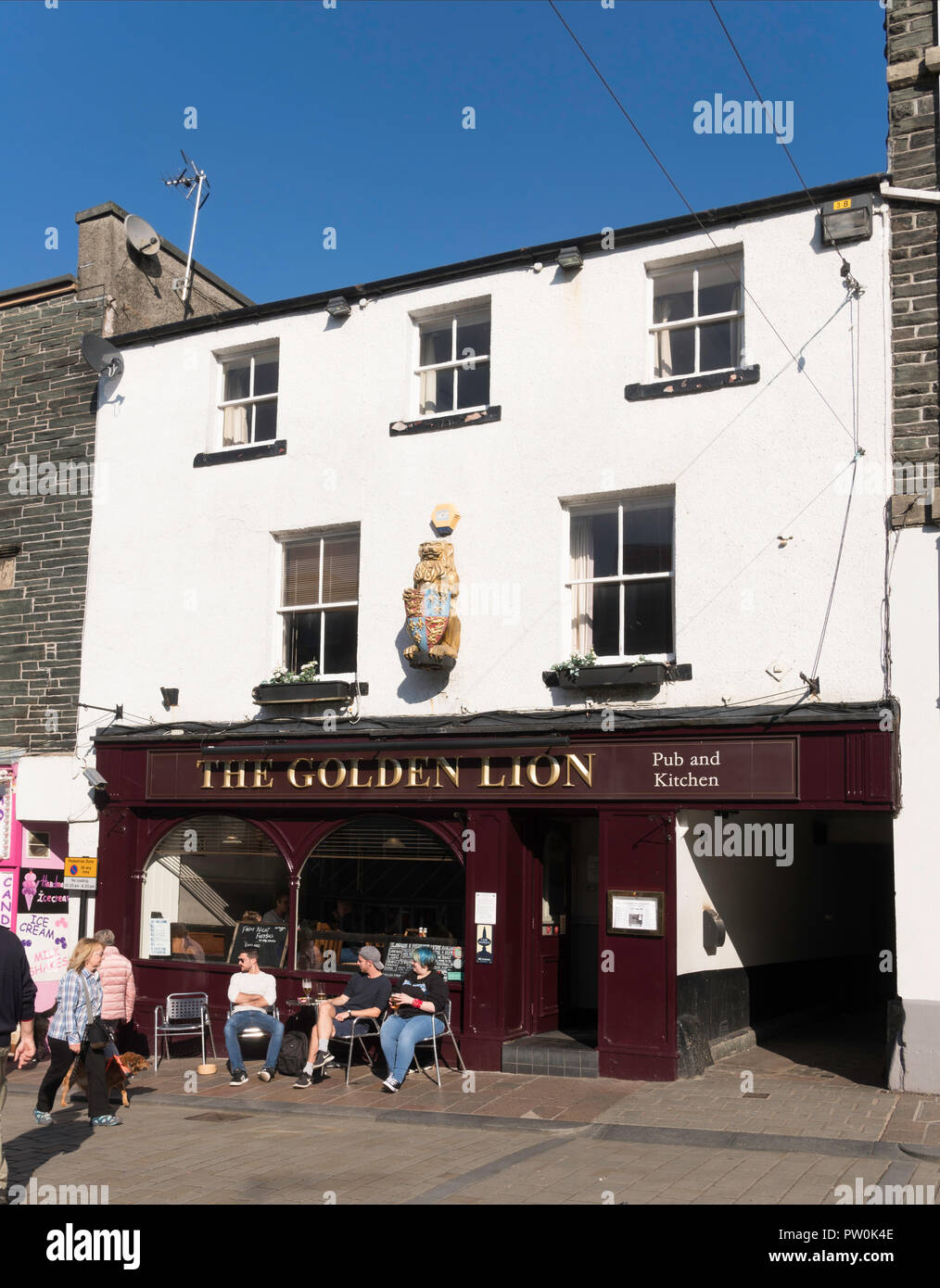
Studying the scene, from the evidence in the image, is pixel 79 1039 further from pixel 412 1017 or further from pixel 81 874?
pixel 81 874

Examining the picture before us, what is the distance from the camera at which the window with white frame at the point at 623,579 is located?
12.7 meters

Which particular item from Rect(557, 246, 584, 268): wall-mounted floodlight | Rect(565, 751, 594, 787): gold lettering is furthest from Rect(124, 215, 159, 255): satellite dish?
Rect(565, 751, 594, 787): gold lettering

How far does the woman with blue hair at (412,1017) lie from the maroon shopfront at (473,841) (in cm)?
65

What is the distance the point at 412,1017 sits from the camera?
40.1 ft

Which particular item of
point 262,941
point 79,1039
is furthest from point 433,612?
point 79,1039

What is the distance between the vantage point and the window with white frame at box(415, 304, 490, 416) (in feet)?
46.2

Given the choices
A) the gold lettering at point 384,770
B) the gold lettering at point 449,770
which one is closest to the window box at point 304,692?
the gold lettering at point 384,770

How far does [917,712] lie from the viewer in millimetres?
11148

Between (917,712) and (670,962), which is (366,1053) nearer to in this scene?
(670,962)

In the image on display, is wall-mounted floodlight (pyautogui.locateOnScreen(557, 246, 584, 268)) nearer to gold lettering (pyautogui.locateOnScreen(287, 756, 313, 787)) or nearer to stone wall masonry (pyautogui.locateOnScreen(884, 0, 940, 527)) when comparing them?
stone wall masonry (pyautogui.locateOnScreen(884, 0, 940, 527))

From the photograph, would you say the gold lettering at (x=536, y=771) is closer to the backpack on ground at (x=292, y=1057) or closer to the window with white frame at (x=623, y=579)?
the window with white frame at (x=623, y=579)

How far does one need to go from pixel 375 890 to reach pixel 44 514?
693 cm

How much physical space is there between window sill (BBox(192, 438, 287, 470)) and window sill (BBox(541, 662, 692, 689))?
4716mm
